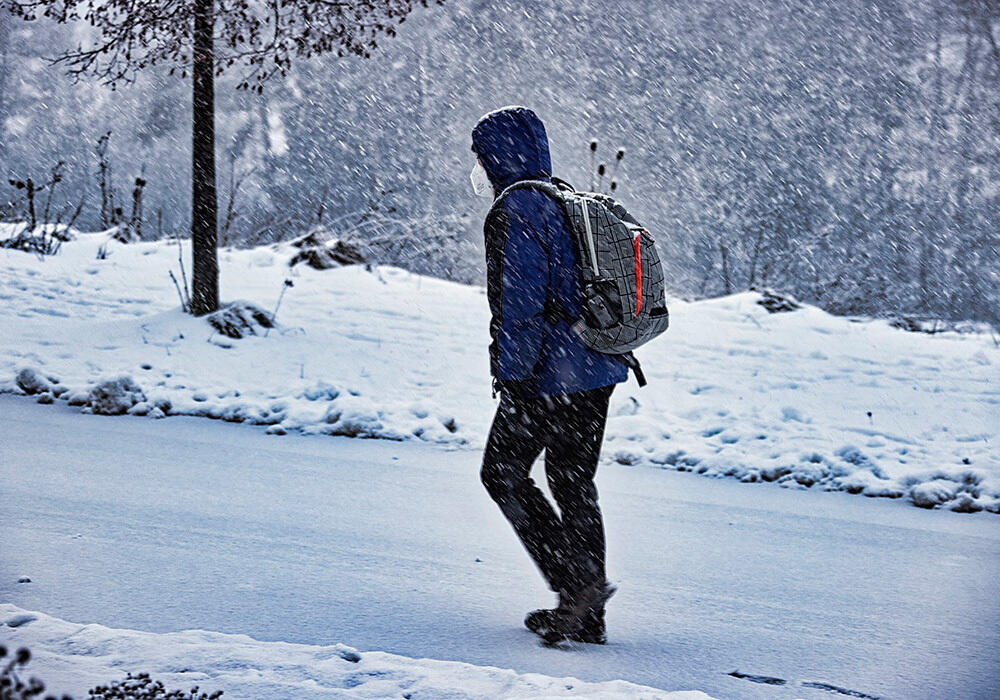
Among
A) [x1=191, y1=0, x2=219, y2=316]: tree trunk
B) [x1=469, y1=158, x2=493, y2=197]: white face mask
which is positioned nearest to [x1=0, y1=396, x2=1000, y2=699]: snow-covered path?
[x1=469, y1=158, x2=493, y2=197]: white face mask

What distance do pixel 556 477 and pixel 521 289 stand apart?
0.67 meters

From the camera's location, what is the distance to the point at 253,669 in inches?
101

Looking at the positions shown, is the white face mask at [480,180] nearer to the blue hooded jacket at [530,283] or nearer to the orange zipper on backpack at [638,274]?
the blue hooded jacket at [530,283]

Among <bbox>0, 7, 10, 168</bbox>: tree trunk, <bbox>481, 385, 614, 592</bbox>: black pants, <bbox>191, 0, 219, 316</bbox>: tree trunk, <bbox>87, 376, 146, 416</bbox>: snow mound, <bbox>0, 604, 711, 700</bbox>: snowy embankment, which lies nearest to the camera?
<bbox>0, 604, 711, 700</bbox>: snowy embankment

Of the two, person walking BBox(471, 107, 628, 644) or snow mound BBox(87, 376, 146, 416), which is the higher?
person walking BBox(471, 107, 628, 644)

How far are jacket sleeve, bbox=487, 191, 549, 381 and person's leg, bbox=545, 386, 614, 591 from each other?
0.82ft

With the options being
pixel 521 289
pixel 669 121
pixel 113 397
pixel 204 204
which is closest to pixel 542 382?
pixel 521 289

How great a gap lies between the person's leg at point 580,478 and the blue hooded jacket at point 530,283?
0.36 ft

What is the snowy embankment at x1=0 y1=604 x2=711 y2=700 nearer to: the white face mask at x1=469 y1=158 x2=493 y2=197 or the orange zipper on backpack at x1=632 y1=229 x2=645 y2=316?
the orange zipper on backpack at x1=632 y1=229 x2=645 y2=316

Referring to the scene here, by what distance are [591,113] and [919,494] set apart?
54.5 feet

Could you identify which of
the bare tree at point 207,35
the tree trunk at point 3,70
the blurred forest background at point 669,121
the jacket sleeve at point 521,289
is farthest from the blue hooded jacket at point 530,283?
the tree trunk at point 3,70

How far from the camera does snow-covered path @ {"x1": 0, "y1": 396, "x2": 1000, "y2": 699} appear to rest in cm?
309

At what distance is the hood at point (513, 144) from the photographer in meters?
3.05

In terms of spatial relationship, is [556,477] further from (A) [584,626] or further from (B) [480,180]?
(B) [480,180]
